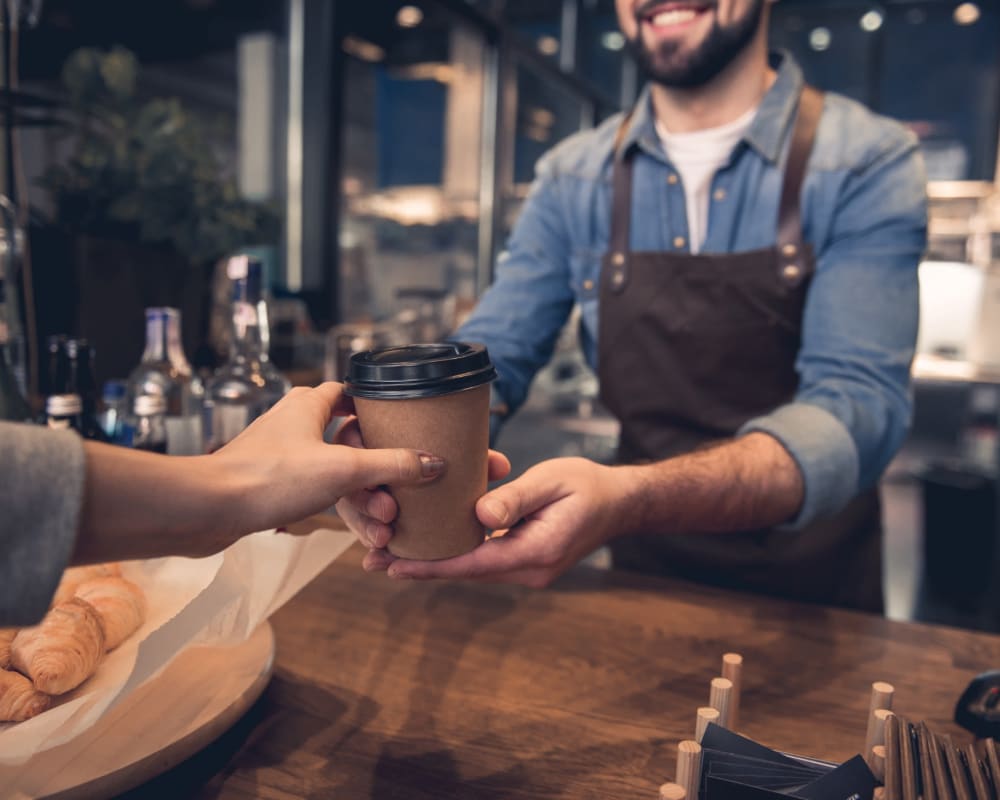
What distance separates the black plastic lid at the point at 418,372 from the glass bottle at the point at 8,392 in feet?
2.46

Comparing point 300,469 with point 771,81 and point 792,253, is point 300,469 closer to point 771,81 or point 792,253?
point 792,253

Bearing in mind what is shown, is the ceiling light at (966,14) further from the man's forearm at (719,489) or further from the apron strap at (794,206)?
the man's forearm at (719,489)

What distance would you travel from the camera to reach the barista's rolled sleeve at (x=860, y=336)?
1.10 metres

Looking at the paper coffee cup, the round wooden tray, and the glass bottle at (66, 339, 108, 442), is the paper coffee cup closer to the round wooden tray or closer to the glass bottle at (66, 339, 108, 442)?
the round wooden tray

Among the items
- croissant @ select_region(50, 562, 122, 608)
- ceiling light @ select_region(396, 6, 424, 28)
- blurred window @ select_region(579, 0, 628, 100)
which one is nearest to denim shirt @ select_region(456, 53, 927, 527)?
croissant @ select_region(50, 562, 122, 608)

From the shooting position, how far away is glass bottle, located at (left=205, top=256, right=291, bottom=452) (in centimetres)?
128

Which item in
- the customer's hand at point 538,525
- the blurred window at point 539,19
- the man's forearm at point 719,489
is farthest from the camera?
the blurred window at point 539,19

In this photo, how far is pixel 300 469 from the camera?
21.8 inches

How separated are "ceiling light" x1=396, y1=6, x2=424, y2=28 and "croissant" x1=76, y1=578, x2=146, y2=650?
3676mm

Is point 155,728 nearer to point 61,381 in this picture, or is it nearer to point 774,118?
point 61,381

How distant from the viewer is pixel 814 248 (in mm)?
1419

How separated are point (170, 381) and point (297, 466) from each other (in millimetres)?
873

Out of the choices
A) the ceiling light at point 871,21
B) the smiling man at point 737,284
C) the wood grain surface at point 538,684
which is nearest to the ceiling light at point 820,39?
the ceiling light at point 871,21

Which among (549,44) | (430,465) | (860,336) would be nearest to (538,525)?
(430,465)
